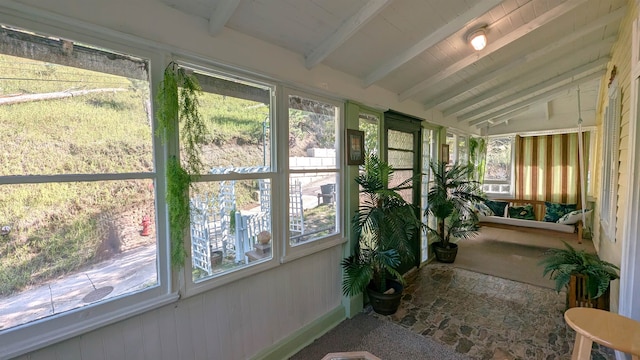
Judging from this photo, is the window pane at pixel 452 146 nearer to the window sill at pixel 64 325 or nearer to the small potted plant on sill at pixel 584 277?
the small potted plant on sill at pixel 584 277

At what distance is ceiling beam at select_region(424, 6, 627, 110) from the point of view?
7.97ft

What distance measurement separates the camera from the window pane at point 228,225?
161 cm

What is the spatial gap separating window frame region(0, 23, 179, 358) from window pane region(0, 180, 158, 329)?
28mm

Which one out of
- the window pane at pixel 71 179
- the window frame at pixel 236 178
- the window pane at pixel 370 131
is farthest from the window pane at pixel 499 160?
the window pane at pixel 71 179

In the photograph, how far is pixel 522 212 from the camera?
5.84 meters

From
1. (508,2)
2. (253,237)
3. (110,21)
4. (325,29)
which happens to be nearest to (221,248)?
(253,237)

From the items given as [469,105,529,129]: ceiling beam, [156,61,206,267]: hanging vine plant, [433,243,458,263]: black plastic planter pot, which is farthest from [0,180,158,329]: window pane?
[469,105,529,129]: ceiling beam

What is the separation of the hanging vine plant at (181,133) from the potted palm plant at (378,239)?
58.5 inches

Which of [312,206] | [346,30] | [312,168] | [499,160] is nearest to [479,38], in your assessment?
[346,30]

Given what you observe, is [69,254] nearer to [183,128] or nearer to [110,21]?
[183,128]

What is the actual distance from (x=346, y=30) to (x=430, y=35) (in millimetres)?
747

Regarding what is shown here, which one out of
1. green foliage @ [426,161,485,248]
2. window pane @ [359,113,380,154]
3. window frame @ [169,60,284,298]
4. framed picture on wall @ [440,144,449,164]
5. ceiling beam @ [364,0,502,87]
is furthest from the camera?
framed picture on wall @ [440,144,449,164]

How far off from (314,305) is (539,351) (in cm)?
173

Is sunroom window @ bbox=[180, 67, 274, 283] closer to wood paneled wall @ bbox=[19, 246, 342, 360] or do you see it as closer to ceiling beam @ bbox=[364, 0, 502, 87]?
wood paneled wall @ bbox=[19, 246, 342, 360]
